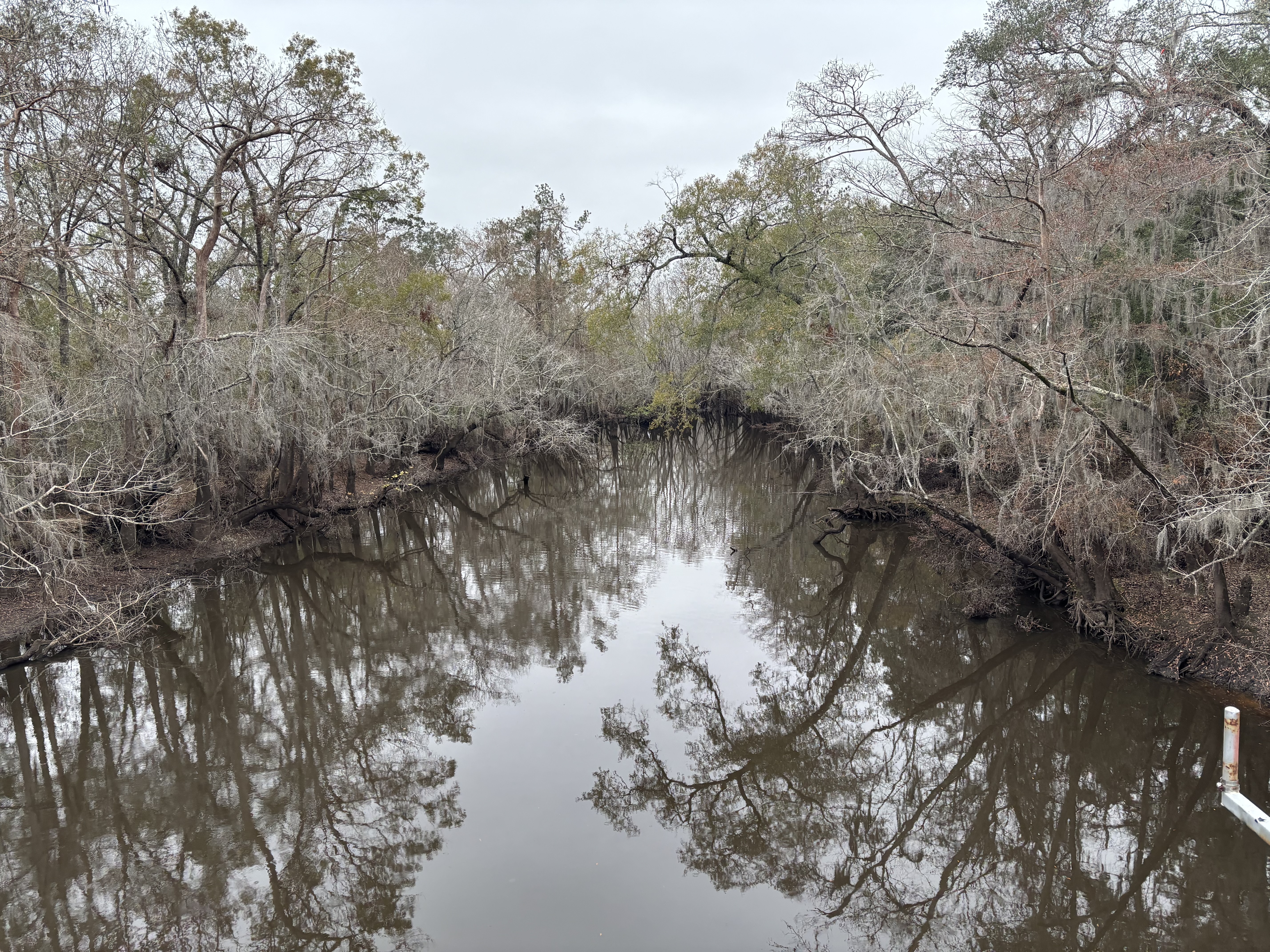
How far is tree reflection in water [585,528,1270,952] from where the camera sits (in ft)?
19.6

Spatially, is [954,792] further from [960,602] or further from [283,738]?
[283,738]

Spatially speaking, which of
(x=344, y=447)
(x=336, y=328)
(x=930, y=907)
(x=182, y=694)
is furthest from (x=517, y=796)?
(x=336, y=328)

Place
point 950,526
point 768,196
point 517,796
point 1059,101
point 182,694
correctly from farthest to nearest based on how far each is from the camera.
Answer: point 768,196 → point 950,526 → point 1059,101 → point 182,694 → point 517,796

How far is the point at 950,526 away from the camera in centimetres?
1535

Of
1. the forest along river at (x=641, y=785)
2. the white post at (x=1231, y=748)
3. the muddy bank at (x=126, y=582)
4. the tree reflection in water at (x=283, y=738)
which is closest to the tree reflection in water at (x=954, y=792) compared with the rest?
the forest along river at (x=641, y=785)

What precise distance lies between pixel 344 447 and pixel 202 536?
3929 mm

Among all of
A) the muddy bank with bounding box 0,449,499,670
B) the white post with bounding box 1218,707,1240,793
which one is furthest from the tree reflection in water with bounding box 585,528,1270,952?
the muddy bank with bounding box 0,449,499,670

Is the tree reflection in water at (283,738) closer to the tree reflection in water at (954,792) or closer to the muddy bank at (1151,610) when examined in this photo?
the tree reflection in water at (954,792)

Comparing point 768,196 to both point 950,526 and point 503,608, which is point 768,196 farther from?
point 503,608

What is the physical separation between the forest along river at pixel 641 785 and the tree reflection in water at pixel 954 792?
31 millimetres

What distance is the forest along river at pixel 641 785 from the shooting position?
5.96 m

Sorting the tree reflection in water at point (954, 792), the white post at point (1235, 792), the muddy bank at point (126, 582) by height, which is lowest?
the tree reflection in water at point (954, 792)

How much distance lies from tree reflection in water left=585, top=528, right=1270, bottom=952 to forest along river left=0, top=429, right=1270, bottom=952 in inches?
1.2

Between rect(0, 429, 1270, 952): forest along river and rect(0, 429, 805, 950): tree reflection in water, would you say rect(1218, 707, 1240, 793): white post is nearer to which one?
rect(0, 429, 1270, 952): forest along river
